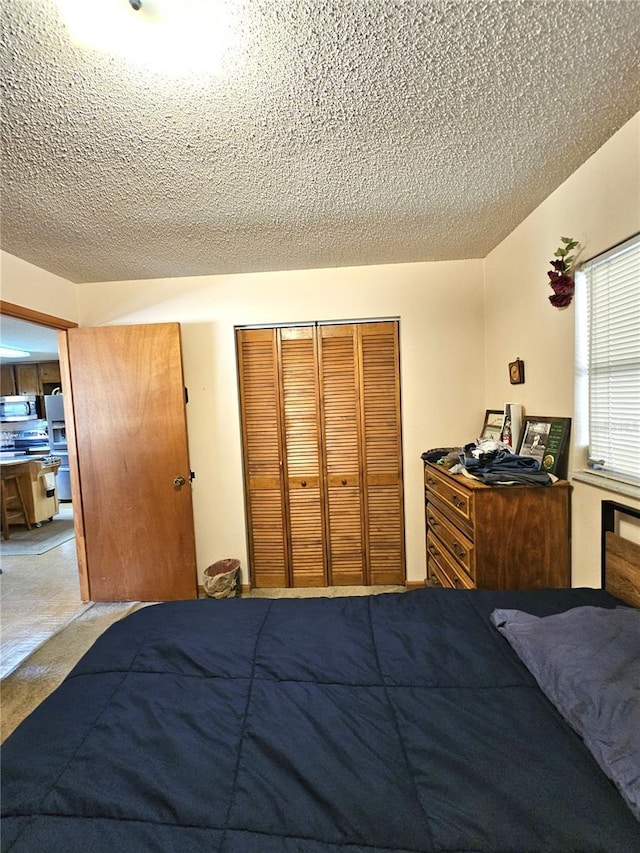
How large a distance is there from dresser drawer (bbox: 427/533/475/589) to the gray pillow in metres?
0.71

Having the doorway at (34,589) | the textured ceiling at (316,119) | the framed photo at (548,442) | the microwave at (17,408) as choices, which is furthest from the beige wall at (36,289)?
the microwave at (17,408)

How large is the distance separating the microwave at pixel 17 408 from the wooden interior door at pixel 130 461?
181 inches

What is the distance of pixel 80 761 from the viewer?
0.77 meters

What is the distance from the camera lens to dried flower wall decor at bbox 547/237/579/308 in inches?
61.7

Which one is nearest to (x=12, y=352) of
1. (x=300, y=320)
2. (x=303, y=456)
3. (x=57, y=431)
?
(x=57, y=431)

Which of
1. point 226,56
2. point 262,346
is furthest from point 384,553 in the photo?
point 226,56

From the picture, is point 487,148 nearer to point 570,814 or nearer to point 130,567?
point 570,814

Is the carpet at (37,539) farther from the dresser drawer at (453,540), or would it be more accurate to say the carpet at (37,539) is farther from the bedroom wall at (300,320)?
the dresser drawer at (453,540)

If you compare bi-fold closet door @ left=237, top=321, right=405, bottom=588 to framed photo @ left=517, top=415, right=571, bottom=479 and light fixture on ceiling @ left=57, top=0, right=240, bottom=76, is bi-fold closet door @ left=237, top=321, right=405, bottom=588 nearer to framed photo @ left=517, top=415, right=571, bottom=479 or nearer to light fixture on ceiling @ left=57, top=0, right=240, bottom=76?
framed photo @ left=517, top=415, right=571, bottom=479

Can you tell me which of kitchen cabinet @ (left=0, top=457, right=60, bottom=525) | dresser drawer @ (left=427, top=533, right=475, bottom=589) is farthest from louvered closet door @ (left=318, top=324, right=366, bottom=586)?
kitchen cabinet @ (left=0, top=457, right=60, bottom=525)

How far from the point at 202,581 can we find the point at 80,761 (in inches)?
78.8

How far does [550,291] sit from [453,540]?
1415mm

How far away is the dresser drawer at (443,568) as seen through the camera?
181 centimetres

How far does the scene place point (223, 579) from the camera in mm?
2471
